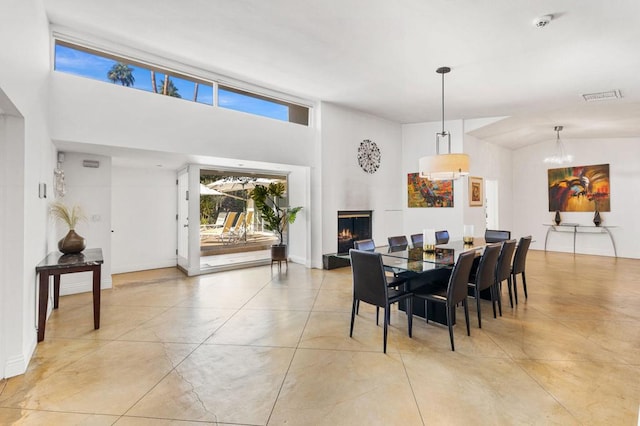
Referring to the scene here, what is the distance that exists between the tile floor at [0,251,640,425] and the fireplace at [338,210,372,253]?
8.53ft

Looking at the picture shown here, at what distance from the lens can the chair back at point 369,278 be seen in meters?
2.74

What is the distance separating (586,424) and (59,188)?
5647 mm

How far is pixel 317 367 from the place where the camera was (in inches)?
96.3

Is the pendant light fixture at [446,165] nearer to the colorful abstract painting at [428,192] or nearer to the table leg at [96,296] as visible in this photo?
the colorful abstract painting at [428,192]

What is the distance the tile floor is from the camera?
1.91 metres

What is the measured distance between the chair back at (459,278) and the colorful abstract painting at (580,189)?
7538 mm

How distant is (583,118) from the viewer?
644 cm

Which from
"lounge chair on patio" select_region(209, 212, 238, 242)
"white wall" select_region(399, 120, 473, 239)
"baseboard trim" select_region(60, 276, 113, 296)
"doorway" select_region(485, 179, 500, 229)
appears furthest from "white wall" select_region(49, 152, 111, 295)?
"doorway" select_region(485, 179, 500, 229)

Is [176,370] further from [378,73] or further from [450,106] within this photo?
[450,106]

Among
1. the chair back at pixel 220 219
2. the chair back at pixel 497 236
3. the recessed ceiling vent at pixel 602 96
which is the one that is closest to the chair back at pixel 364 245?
the chair back at pixel 497 236

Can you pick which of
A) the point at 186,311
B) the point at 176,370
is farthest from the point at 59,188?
the point at 176,370

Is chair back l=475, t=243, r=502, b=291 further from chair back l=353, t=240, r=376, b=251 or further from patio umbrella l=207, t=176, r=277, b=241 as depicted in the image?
patio umbrella l=207, t=176, r=277, b=241

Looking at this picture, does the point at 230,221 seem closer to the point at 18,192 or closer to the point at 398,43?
the point at 18,192

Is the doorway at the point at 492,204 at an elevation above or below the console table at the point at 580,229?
above
